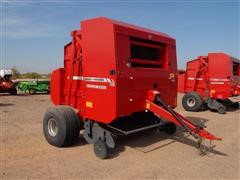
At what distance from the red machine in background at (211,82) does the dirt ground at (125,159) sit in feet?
15.3

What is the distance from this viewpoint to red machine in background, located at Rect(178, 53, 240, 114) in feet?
39.2

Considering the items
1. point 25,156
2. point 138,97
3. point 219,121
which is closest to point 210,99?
point 219,121

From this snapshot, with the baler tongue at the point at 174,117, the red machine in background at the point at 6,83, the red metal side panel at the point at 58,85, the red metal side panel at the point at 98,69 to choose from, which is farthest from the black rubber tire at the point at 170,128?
the red machine in background at the point at 6,83

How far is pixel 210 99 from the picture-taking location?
12.2 metres

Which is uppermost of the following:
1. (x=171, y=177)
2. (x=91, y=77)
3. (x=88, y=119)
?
(x=91, y=77)

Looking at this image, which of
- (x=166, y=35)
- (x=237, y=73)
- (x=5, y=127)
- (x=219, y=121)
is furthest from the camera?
(x=237, y=73)

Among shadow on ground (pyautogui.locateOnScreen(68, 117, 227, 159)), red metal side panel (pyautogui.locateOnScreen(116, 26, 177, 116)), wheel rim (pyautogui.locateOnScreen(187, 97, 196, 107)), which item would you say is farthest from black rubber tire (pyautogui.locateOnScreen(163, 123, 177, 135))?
wheel rim (pyautogui.locateOnScreen(187, 97, 196, 107))

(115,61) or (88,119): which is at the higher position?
(115,61)

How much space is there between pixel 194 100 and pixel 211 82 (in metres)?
1.07

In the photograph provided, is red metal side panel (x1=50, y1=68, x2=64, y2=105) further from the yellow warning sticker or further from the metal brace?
the metal brace

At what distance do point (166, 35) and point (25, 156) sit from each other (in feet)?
13.4

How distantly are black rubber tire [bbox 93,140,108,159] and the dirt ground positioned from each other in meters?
0.11

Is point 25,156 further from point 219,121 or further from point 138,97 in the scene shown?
point 219,121

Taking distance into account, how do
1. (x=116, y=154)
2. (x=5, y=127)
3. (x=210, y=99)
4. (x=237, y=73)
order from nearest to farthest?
1. (x=116, y=154)
2. (x=5, y=127)
3. (x=210, y=99)
4. (x=237, y=73)
